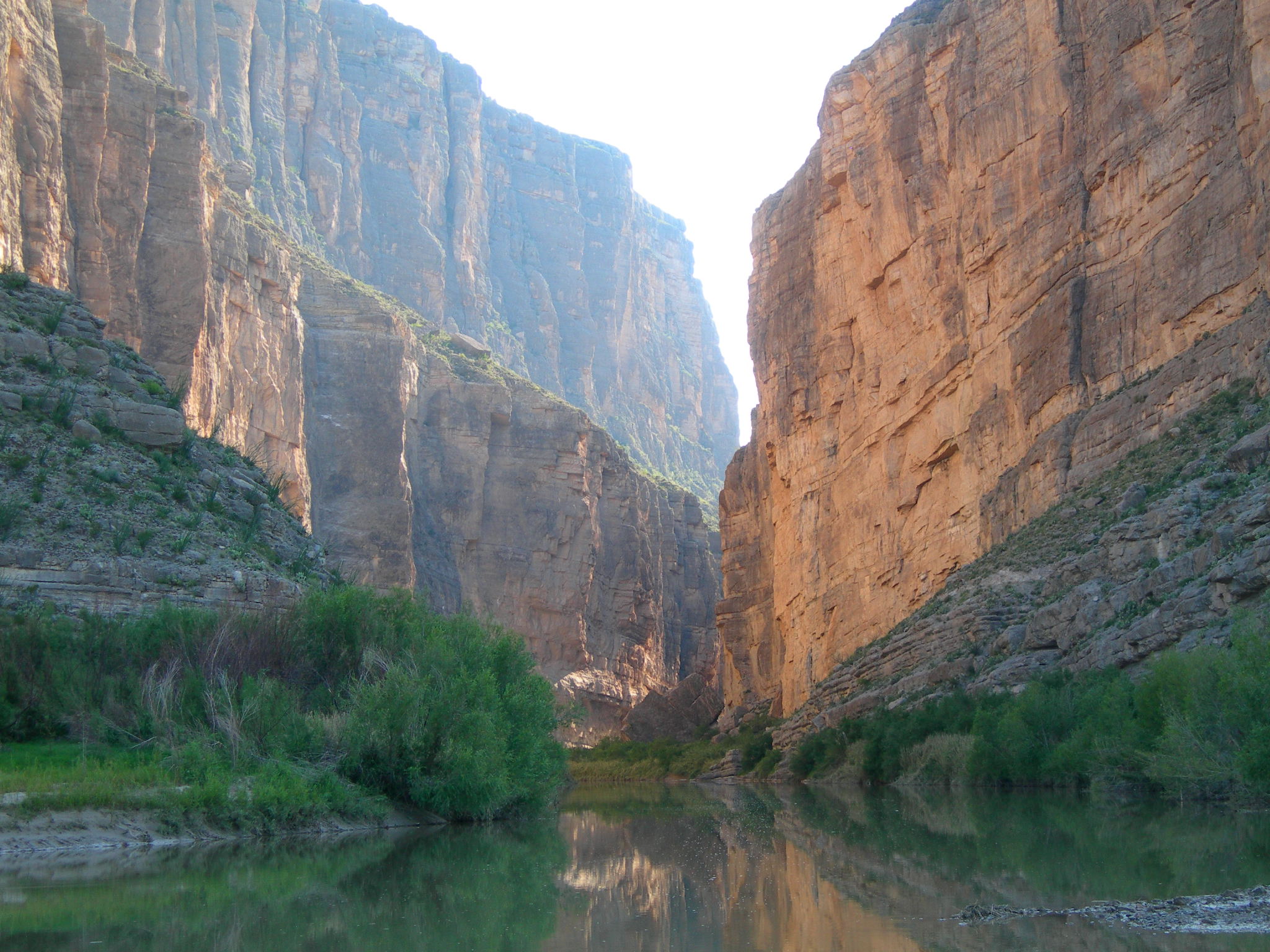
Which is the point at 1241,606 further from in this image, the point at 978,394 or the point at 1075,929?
the point at 978,394

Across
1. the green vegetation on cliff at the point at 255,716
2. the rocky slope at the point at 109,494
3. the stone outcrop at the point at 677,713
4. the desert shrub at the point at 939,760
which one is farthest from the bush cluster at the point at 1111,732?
the stone outcrop at the point at 677,713

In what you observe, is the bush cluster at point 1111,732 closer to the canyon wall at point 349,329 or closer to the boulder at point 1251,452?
the boulder at point 1251,452

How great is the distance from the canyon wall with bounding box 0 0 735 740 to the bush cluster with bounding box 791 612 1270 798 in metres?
19.3

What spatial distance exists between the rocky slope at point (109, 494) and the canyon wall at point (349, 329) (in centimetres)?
1551

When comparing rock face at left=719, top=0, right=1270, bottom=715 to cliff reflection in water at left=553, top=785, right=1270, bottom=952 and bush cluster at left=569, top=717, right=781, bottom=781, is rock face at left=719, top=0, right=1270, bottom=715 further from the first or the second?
cliff reflection in water at left=553, top=785, right=1270, bottom=952

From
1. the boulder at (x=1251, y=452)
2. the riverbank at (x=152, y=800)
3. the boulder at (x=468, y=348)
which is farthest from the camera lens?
the boulder at (x=468, y=348)

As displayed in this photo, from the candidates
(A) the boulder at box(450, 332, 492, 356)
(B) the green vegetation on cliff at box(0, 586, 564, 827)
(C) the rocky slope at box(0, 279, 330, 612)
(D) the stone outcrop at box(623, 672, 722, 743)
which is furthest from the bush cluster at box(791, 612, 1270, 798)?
(A) the boulder at box(450, 332, 492, 356)

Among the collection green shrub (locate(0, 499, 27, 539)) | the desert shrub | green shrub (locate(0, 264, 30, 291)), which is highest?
green shrub (locate(0, 264, 30, 291))

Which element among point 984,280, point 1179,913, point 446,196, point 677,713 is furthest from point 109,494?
point 446,196

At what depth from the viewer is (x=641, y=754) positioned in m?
68.2

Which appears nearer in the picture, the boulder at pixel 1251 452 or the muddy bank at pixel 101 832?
the muddy bank at pixel 101 832

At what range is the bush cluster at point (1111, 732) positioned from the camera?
1878cm

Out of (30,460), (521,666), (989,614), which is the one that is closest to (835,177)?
(989,614)

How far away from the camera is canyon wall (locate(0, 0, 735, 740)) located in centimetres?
5381
